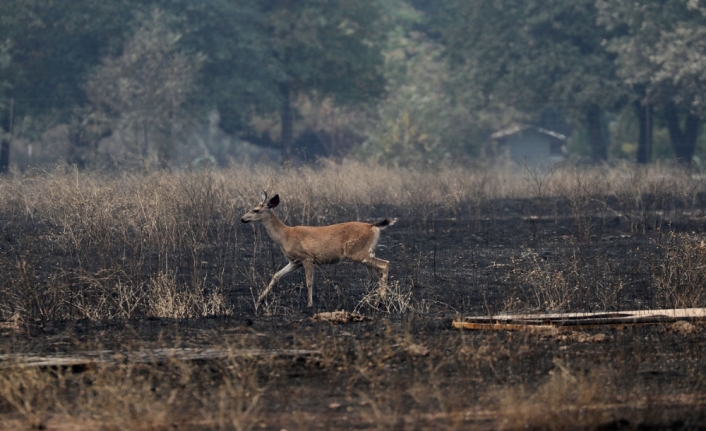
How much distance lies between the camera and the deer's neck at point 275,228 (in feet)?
46.7

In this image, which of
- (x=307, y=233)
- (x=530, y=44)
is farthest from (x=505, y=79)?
(x=307, y=233)

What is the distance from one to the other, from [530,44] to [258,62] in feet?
35.8

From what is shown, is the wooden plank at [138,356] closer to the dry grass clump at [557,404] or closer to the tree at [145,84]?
the dry grass clump at [557,404]

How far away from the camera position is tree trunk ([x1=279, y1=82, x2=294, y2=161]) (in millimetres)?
50406

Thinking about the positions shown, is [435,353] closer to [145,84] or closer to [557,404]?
[557,404]

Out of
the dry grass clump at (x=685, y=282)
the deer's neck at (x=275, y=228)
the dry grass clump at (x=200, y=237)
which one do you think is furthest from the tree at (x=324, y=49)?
the dry grass clump at (x=685, y=282)

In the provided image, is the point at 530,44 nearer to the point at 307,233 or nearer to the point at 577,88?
the point at 577,88

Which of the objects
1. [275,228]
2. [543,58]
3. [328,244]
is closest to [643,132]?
[543,58]

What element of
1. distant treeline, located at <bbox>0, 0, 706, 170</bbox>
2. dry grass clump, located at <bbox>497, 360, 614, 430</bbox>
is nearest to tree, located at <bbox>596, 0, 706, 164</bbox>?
distant treeline, located at <bbox>0, 0, 706, 170</bbox>

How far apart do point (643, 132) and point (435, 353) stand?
42314 millimetres

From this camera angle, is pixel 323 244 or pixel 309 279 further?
pixel 323 244

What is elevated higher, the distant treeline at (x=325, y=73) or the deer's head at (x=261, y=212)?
the distant treeline at (x=325, y=73)

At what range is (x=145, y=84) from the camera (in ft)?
144

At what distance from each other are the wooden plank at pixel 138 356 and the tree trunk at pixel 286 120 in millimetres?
40546
